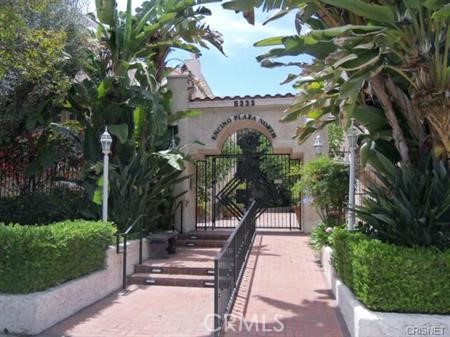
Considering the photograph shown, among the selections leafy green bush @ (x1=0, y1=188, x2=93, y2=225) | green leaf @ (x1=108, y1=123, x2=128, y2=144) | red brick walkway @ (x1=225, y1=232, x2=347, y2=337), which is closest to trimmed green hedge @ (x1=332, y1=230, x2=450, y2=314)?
red brick walkway @ (x1=225, y1=232, x2=347, y2=337)

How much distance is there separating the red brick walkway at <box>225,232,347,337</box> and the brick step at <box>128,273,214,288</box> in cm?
79

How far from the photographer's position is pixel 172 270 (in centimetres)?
930

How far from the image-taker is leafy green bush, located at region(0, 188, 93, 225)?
1025 cm

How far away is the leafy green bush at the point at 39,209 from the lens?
10.2 metres

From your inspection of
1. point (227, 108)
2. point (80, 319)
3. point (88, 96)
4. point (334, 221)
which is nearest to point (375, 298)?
point (80, 319)

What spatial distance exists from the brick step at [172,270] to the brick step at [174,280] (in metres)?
0.12

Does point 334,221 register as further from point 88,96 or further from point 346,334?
point 88,96

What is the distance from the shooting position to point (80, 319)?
259 inches

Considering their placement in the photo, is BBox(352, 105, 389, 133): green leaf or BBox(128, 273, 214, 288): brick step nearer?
BBox(352, 105, 389, 133): green leaf

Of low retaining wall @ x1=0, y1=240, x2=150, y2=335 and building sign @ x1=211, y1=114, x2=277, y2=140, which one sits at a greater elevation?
building sign @ x1=211, y1=114, x2=277, y2=140

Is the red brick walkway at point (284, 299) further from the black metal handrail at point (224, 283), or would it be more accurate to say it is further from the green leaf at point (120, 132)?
the green leaf at point (120, 132)

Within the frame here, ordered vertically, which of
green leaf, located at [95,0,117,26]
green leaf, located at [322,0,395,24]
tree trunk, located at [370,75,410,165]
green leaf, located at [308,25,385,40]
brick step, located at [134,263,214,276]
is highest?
green leaf, located at [95,0,117,26]

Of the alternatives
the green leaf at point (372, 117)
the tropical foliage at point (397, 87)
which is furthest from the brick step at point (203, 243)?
the green leaf at point (372, 117)

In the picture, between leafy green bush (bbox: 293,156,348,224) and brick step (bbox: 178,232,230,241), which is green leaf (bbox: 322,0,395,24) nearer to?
leafy green bush (bbox: 293,156,348,224)
